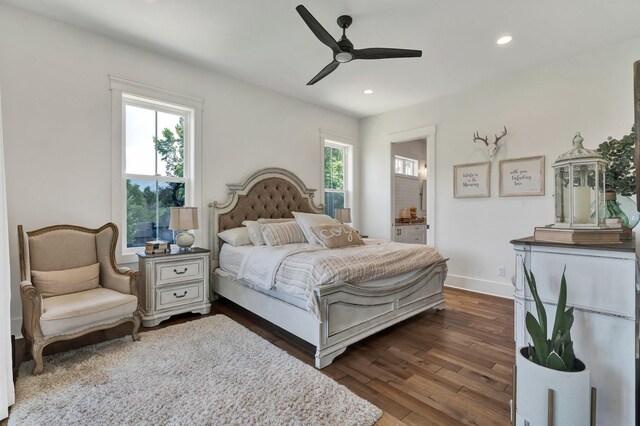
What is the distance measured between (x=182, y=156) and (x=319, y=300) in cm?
257

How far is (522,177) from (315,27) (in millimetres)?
3091

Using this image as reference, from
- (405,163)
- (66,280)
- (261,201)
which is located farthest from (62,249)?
(405,163)

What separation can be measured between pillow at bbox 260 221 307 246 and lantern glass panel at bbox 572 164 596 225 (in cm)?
263

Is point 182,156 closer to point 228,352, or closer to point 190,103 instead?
point 190,103

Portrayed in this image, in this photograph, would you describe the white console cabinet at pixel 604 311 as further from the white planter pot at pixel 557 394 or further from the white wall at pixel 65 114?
the white wall at pixel 65 114

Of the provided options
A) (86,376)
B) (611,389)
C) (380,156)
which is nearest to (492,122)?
(380,156)

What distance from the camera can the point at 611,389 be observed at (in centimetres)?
124

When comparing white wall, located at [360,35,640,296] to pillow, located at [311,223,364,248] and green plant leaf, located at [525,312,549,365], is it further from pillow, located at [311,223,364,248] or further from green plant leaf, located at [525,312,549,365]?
green plant leaf, located at [525,312,549,365]

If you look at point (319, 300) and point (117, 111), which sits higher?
point (117, 111)

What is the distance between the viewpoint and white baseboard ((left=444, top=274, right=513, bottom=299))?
3.86 metres

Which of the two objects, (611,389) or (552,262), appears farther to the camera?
(552,262)

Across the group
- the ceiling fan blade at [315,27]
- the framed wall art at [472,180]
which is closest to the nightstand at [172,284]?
the ceiling fan blade at [315,27]

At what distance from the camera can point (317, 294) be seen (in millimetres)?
2199

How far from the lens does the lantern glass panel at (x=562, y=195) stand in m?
1.48
